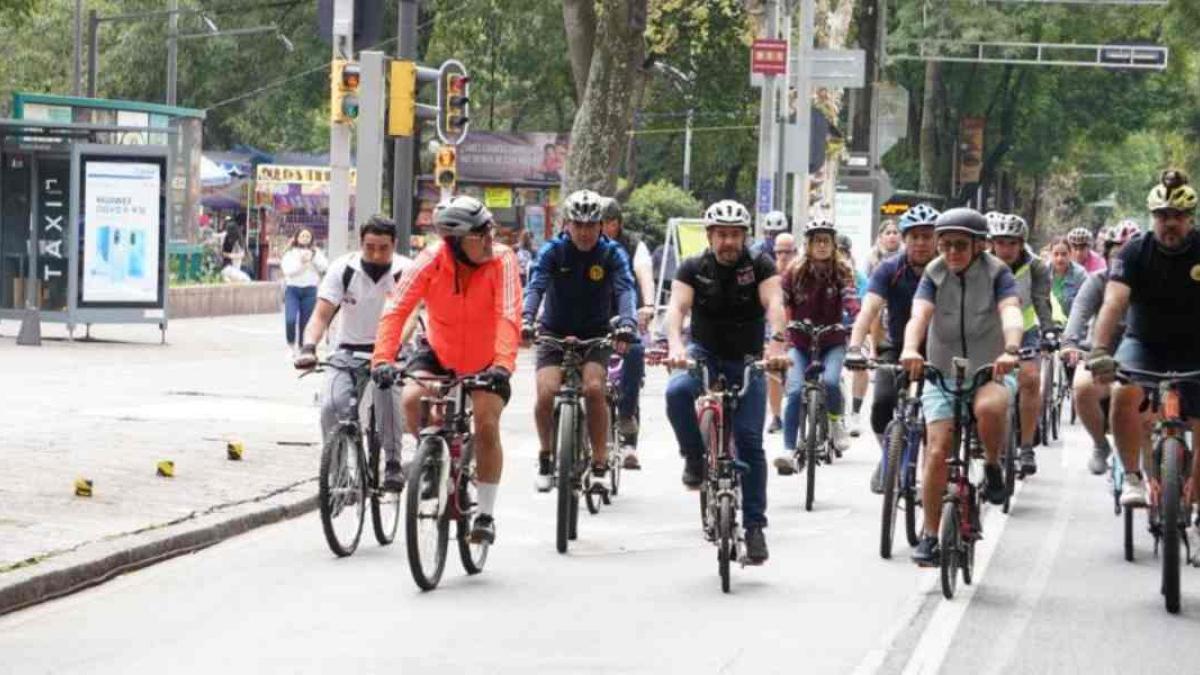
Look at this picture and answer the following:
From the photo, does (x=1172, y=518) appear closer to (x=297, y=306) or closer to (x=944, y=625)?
(x=944, y=625)

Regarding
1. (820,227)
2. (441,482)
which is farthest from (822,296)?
(441,482)

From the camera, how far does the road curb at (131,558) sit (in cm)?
1101

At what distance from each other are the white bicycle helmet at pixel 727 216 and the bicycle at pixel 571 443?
61.0 inches

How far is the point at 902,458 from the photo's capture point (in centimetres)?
1249

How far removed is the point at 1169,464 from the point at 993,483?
3.89 ft

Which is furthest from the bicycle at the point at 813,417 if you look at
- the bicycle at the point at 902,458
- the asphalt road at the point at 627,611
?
the bicycle at the point at 902,458

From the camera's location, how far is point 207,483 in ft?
50.5

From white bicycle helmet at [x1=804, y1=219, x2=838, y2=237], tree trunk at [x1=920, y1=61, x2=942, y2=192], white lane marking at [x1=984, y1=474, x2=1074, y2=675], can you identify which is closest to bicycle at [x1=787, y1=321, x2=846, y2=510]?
white bicycle helmet at [x1=804, y1=219, x2=838, y2=237]

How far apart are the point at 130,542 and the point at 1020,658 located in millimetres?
4622

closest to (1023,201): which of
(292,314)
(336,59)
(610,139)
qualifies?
(610,139)

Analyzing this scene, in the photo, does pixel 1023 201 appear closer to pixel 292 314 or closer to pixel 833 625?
pixel 292 314

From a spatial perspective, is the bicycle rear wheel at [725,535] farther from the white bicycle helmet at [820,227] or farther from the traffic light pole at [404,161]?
the traffic light pole at [404,161]

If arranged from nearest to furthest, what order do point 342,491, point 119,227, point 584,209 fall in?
point 342,491 → point 584,209 → point 119,227

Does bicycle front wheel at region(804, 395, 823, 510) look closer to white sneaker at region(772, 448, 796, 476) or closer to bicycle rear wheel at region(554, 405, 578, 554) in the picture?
white sneaker at region(772, 448, 796, 476)
